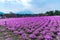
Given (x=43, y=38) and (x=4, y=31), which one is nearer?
(x=43, y=38)

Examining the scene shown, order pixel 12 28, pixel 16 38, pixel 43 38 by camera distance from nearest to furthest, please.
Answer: pixel 43 38
pixel 16 38
pixel 12 28

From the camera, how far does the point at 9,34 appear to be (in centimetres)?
846

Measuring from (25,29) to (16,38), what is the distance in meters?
0.79

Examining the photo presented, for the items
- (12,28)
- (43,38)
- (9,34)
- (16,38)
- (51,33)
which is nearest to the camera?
(43,38)

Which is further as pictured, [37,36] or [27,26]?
[27,26]

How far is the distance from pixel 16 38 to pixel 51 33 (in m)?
1.36

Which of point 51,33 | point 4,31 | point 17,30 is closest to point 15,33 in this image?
point 17,30

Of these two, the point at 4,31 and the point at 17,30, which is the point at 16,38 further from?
the point at 4,31

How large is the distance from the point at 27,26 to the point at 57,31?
1556 millimetres

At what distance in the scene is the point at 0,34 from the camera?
28.8ft

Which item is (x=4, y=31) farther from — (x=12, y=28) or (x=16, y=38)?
(x=16, y=38)

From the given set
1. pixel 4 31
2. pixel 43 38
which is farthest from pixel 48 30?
pixel 4 31

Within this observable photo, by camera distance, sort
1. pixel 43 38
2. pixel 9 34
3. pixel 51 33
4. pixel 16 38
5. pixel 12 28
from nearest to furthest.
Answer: pixel 43 38 < pixel 51 33 < pixel 16 38 < pixel 9 34 < pixel 12 28

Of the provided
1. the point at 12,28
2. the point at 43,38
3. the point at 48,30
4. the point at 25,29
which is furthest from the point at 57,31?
the point at 12,28
